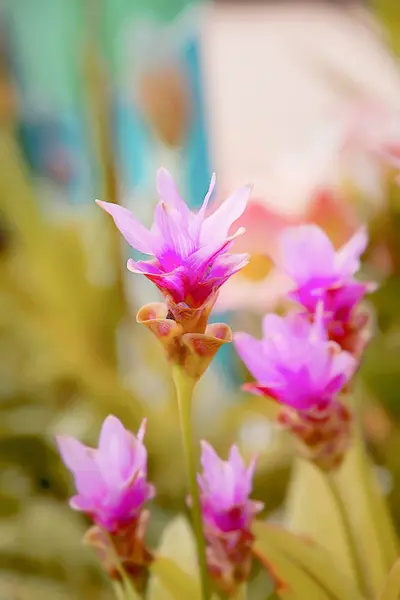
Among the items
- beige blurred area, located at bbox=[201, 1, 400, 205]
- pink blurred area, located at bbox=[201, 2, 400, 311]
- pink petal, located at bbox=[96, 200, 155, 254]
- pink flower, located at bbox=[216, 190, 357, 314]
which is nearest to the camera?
pink petal, located at bbox=[96, 200, 155, 254]

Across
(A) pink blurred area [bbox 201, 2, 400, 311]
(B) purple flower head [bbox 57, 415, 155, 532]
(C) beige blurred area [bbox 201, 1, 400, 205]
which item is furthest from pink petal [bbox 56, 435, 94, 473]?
(C) beige blurred area [bbox 201, 1, 400, 205]

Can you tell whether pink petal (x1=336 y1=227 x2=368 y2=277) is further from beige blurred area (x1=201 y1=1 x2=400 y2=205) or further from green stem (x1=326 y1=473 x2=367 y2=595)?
beige blurred area (x1=201 y1=1 x2=400 y2=205)

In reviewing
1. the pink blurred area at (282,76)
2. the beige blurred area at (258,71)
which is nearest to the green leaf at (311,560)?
the pink blurred area at (282,76)

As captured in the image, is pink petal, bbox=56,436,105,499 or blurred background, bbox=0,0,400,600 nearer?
pink petal, bbox=56,436,105,499

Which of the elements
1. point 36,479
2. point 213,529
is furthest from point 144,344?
point 213,529

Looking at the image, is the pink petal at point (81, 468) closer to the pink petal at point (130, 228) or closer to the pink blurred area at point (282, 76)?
the pink petal at point (130, 228)

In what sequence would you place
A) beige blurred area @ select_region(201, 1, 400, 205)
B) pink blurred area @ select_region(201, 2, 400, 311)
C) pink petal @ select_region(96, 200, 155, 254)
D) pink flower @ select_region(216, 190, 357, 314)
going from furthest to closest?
beige blurred area @ select_region(201, 1, 400, 205), pink blurred area @ select_region(201, 2, 400, 311), pink flower @ select_region(216, 190, 357, 314), pink petal @ select_region(96, 200, 155, 254)

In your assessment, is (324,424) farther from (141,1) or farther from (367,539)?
(141,1)

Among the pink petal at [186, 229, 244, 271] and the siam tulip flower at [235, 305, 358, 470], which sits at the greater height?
the pink petal at [186, 229, 244, 271]
